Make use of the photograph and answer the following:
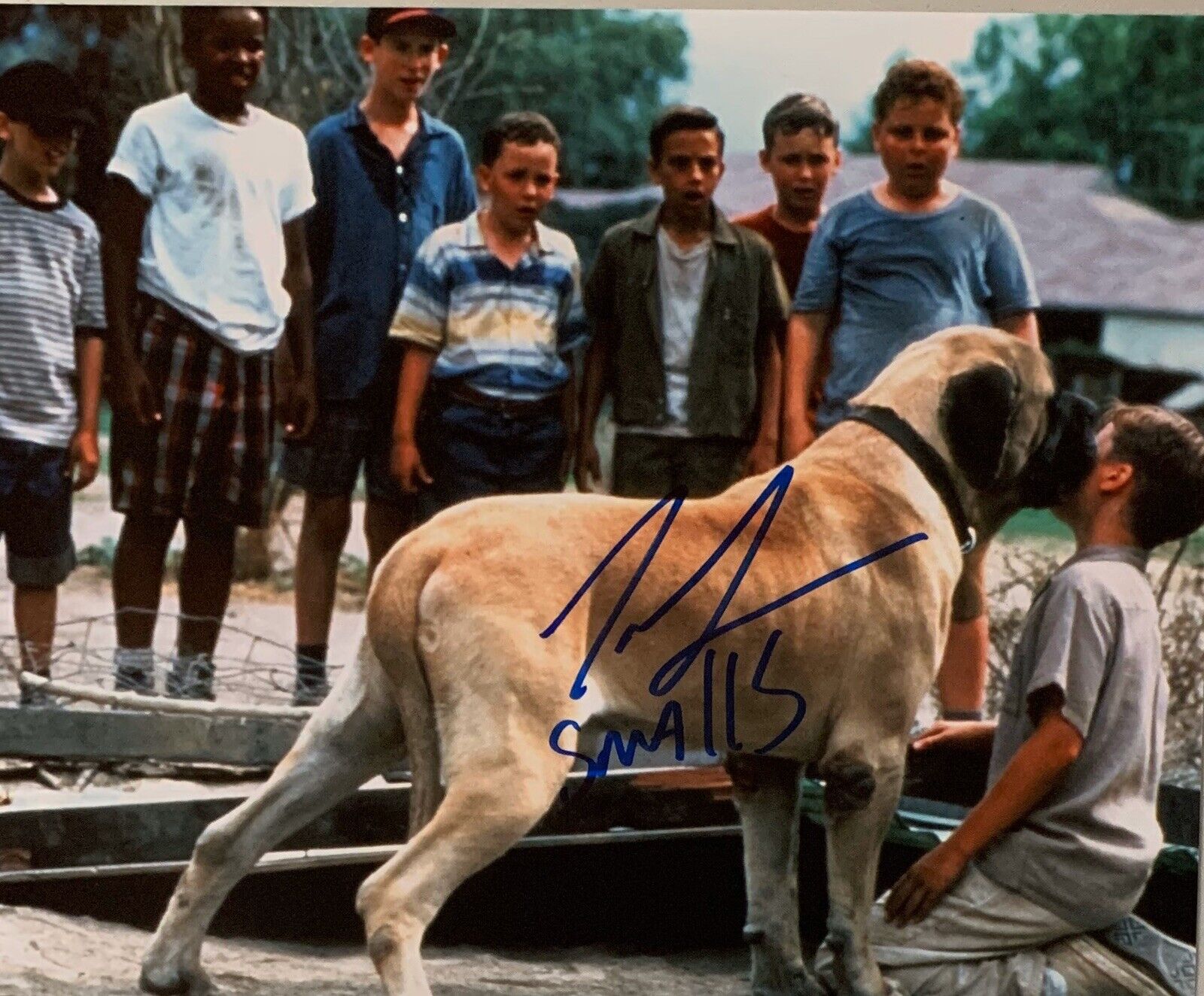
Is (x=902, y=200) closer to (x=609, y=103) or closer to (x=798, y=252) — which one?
(x=798, y=252)

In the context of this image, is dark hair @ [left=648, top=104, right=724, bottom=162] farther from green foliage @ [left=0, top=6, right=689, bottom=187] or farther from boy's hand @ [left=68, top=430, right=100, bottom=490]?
boy's hand @ [left=68, top=430, right=100, bottom=490]

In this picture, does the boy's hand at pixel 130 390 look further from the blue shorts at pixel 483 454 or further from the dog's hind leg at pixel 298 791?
the dog's hind leg at pixel 298 791

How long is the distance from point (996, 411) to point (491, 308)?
3.37 feet

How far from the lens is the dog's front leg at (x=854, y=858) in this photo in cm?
352

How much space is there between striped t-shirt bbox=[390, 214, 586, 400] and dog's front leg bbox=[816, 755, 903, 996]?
100 centimetres

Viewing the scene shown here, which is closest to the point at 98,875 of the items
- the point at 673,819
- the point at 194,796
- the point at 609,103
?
the point at 194,796

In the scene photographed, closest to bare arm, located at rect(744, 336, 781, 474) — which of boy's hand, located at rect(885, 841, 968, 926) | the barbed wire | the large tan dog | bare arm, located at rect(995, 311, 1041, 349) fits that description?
the large tan dog

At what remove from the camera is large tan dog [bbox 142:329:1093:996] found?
10.6ft

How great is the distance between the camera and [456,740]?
322 cm

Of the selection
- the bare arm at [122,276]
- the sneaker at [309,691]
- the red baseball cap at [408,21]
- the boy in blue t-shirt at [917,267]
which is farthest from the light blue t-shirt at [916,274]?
the bare arm at [122,276]

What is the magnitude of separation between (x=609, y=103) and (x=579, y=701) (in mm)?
1260

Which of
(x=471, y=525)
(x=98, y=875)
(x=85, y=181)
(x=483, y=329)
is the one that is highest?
(x=85, y=181)

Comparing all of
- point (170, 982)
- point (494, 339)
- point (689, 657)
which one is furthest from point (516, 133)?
point (170, 982)
